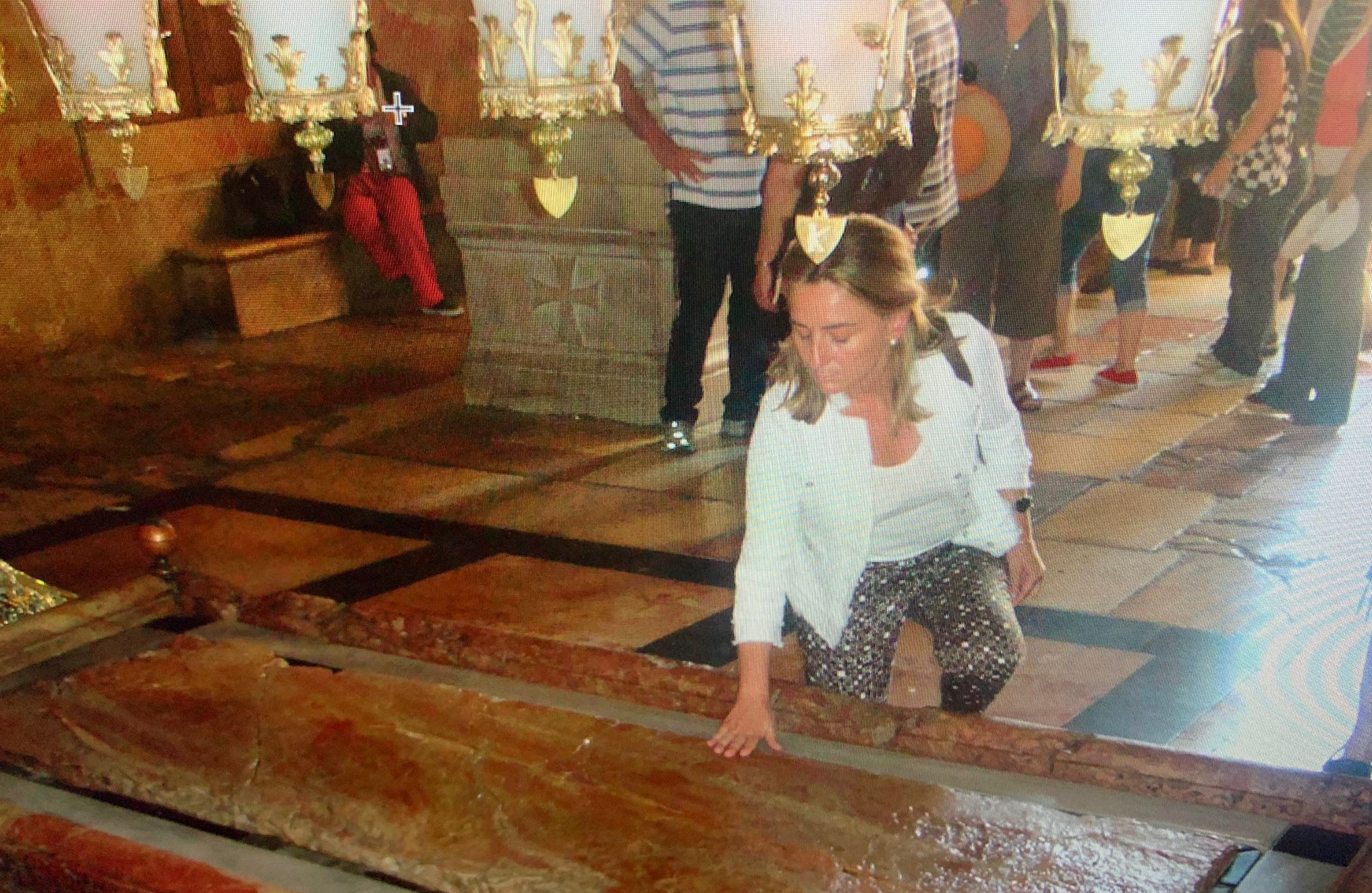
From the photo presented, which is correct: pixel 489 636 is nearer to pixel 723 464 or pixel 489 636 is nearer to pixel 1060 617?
pixel 1060 617

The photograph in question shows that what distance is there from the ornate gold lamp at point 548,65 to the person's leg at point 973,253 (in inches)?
115

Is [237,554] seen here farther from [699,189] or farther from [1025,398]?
[1025,398]

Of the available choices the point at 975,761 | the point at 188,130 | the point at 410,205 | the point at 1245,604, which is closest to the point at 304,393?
the point at 410,205

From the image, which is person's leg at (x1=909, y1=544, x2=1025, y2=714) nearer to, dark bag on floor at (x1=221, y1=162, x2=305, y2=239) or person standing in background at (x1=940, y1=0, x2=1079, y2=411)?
person standing in background at (x1=940, y1=0, x2=1079, y2=411)

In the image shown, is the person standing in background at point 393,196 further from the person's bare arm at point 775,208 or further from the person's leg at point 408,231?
the person's bare arm at point 775,208

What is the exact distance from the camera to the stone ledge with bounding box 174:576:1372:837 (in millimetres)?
1771

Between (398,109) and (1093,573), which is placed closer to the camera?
(1093,573)

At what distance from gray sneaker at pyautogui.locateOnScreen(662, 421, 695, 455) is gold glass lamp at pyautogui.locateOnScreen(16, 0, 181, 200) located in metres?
2.60

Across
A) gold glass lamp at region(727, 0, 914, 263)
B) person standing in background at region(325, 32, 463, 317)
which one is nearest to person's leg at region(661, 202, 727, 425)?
person standing in background at region(325, 32, 463, 317)

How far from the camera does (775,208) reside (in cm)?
379

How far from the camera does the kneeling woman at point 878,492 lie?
2.13 metres

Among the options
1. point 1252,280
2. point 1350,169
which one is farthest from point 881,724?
point 1252,280

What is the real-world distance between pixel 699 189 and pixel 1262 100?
1.92 metres

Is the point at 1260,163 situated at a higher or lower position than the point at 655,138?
lower
